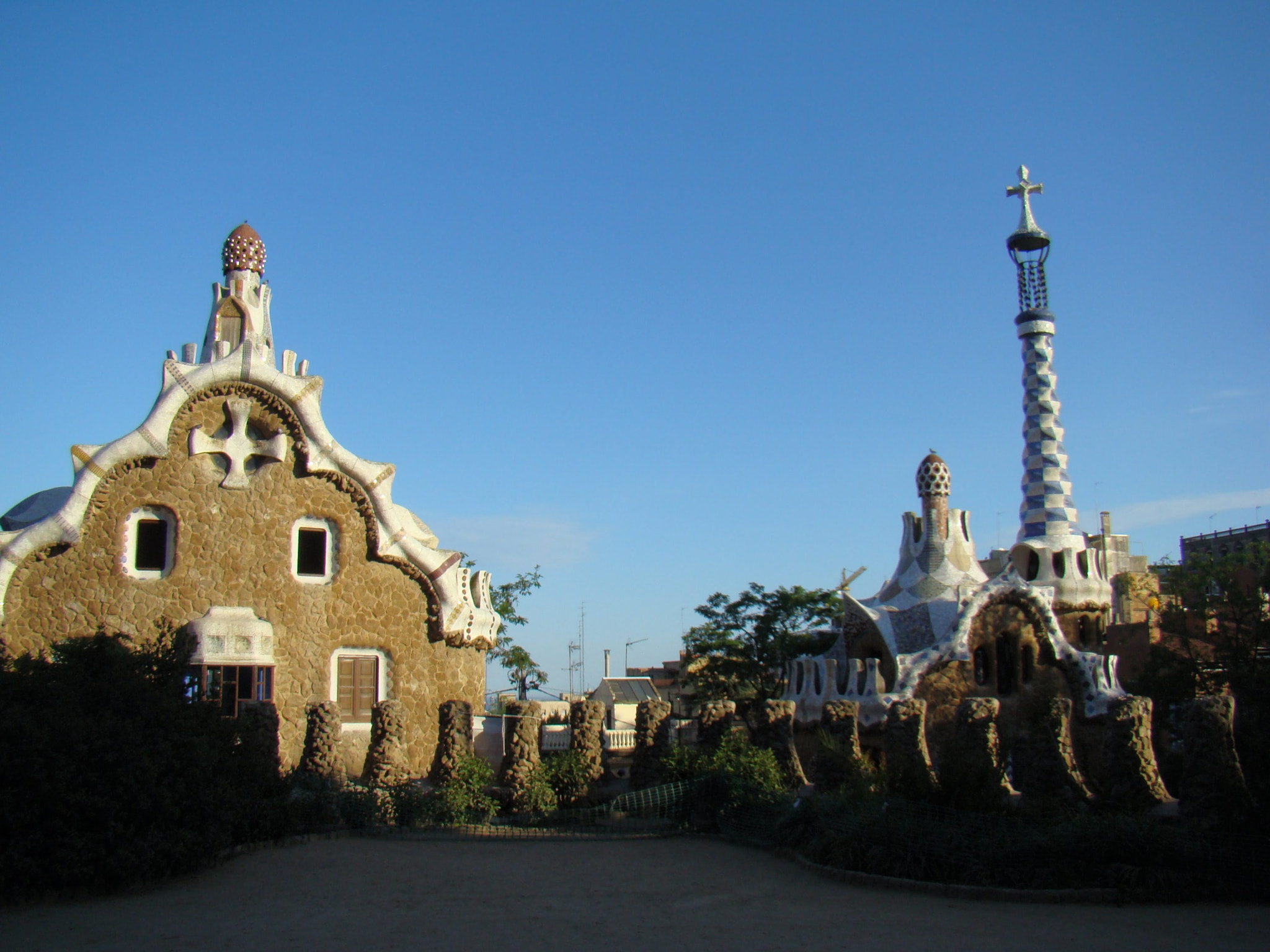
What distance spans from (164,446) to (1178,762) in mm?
14834

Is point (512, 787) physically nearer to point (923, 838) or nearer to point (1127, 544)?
point (923, 838)

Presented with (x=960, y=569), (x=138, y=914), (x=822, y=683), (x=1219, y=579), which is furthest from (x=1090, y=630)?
(x=138, y=914)

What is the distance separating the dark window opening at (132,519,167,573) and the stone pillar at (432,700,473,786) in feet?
18.3

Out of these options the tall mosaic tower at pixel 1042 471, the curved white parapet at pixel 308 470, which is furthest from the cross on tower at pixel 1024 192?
the curved white parapet at pixel 308 470

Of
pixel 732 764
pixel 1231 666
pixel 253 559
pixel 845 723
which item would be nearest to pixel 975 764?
pixel 845 723

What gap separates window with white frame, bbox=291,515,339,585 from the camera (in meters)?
18.1

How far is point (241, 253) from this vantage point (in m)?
19.9

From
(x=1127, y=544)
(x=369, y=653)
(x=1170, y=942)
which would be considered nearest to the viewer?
(x=1170, y=942)

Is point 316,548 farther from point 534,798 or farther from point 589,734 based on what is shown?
point 534,798

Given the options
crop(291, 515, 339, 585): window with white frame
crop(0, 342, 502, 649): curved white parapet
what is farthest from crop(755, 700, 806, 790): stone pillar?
crop(291, 515, 339, 585): window with white frame

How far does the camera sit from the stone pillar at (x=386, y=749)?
14750 mm

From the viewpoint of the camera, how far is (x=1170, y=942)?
24.9ft

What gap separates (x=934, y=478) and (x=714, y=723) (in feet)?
41.3

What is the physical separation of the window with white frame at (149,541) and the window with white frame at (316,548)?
193cm
